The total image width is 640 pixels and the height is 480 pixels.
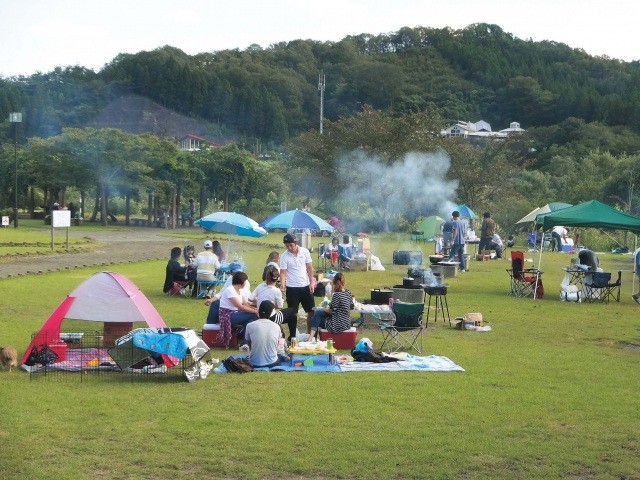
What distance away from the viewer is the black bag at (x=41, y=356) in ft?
35.1

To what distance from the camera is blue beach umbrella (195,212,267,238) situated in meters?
20.6

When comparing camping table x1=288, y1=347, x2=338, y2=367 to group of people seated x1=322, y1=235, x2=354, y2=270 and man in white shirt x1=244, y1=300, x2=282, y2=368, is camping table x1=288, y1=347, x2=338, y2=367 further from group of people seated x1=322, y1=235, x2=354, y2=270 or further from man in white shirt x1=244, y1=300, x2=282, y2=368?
group of people seated x1=322, y1=235, x2=354, y2=270

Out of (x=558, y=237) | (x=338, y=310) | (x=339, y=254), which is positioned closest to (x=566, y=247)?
(x=558, y=237)

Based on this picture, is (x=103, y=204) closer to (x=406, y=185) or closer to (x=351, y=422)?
(x=406, y=185)

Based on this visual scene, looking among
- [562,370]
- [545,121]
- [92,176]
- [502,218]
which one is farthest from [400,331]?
[545,121]

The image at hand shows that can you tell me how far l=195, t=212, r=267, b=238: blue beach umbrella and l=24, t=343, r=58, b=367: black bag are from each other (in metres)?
9.81

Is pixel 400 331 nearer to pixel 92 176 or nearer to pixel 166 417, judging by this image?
pixel 166 417

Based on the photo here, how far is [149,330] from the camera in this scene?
10711mm

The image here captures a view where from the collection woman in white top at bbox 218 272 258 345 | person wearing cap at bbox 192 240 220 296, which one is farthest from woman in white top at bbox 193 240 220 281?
woman in white top at bbox 218 272 258 345

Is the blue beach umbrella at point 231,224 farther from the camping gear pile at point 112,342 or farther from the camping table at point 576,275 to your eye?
the camping gear pile at point 112,342

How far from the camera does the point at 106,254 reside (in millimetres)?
31016

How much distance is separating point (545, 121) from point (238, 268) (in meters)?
94.7

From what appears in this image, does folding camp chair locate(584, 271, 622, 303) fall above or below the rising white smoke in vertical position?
below

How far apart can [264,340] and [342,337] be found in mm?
2040
